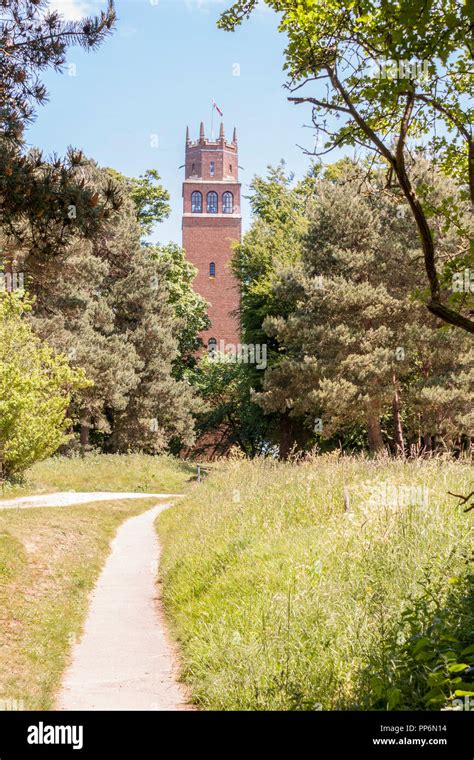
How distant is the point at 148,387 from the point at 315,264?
44.2 feet

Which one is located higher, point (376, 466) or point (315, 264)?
point (315, 264)

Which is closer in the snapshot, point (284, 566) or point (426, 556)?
point (426, 556)

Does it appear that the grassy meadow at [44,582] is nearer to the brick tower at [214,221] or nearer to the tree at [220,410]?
the tree at [220,410]

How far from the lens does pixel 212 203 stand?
6862 cm

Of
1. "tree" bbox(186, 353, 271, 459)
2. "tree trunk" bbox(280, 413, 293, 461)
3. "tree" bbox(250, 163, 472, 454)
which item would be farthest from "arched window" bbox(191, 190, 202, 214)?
"tree" bbox(250, 163, 472, 454)

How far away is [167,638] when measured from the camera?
8.22 m

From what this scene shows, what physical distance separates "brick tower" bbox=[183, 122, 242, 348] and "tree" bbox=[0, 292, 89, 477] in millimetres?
34000

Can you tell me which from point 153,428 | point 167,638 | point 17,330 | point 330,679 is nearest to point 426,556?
point 330,679

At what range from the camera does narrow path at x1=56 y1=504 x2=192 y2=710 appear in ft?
20.6

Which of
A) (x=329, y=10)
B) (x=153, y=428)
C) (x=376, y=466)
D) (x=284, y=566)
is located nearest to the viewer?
(x=329, y=10)

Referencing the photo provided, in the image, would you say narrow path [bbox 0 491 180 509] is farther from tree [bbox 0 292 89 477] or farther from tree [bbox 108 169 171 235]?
tree [bbox 108 169 171 235]

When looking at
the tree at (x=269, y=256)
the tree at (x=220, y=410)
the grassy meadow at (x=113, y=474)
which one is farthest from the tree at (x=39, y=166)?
the tree at (x=220, y=410)

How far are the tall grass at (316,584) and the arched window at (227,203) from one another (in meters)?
58.6
